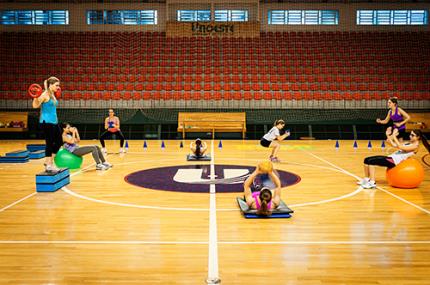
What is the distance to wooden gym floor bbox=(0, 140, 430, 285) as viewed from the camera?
4.13 m

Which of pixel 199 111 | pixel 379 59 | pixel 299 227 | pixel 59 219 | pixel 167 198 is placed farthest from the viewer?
pixel 379 59

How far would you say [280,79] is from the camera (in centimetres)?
2397

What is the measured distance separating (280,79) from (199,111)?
5.15 metres

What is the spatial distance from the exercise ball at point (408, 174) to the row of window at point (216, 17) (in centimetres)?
2121

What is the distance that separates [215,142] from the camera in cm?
1997

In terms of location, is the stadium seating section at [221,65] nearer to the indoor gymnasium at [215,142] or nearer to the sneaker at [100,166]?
the indoor gymnasium at [215,142]

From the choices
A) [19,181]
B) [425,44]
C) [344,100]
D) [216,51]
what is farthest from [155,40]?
[19,181]

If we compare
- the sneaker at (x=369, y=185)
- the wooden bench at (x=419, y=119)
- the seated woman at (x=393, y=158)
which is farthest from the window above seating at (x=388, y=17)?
the sneaker at (x=369, y=185)

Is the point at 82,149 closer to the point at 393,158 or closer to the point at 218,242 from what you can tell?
the point at 218,242

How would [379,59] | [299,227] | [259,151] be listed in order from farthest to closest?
[379,59] < [259,151] < [299,227]

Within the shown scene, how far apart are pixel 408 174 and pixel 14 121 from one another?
19.1 meters

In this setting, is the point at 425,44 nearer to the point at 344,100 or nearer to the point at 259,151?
the point at 344,100

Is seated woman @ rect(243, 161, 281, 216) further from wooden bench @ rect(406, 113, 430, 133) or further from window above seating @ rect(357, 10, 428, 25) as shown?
window above seating @ rect(357, 10, 428, 25)

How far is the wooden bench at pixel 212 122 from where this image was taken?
70.3 ft
